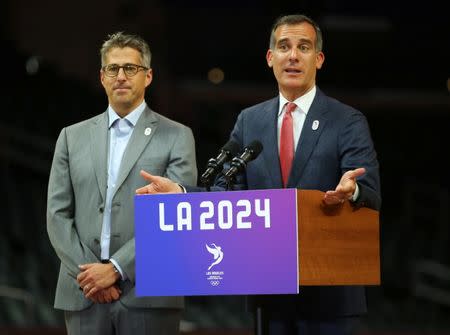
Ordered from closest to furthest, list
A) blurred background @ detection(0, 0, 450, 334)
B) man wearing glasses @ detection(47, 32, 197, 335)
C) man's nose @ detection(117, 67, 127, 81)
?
man wearing glasses @ detection(47, 32, 197, 335) → man's nose @ detection(117, 67, 127, 81) → blurred background @ detection(0, 0, 450, 334)

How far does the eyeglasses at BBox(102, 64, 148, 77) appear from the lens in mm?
3096

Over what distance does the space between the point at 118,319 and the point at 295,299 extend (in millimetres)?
560

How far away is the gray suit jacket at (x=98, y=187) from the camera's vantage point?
9.97 feet

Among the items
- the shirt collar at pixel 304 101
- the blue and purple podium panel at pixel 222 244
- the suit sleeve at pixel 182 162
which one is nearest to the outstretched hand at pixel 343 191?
the blue and purple podium panel at pixel 222 244

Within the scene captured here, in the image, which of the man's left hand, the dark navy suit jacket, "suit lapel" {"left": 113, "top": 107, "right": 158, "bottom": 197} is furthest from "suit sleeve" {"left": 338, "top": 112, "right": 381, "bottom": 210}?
the man's left hand

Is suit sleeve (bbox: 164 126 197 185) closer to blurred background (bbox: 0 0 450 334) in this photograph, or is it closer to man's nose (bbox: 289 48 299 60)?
man's nose (bbox: 289 48 299 60)

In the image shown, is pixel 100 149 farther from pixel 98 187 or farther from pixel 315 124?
pixel 315 124

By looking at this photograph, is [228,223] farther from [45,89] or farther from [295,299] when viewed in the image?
[45,89]

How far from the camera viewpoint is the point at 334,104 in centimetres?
293

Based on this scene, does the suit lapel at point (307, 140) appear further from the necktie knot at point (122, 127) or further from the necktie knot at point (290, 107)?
the necktie knot at point (122, 127)

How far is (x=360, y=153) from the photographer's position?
111 inches

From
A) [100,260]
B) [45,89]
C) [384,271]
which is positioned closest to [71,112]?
[45,89]

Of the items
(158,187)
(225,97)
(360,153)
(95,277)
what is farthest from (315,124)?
(225,97)

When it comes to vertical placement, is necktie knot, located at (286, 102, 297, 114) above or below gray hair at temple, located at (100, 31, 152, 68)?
below
